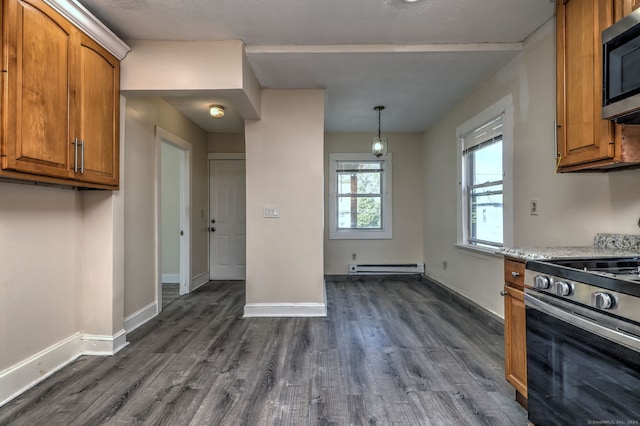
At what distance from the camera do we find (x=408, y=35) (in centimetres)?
250

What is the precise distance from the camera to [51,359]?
223 centimetres

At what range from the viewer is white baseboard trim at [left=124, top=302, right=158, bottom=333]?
297 cm

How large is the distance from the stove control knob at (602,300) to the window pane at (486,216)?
2076mm

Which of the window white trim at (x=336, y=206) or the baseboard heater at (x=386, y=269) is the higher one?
the window white trim at (x=336, y=206)

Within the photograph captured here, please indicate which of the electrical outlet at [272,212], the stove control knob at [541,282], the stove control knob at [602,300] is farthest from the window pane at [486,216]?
the electrical outlet at [272,212]

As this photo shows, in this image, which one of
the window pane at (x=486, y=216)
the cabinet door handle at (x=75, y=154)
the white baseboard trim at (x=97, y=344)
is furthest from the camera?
the window pane at (x=486, y=216)

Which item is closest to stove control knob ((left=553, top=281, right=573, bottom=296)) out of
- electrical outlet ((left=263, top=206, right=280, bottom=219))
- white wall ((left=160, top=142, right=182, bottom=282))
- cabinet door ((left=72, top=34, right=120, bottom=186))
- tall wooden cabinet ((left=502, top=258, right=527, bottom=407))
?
tall wooden cabinet ((left=502, top=258, right=527, bottom=407))

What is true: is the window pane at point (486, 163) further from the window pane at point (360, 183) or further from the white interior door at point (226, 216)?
the white interior door at point (226, 216)

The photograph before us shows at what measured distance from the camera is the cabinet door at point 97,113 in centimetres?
215

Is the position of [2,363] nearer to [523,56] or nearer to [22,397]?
[22,397]

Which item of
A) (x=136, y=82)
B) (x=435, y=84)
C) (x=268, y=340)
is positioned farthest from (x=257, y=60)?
(x=268, y=340)

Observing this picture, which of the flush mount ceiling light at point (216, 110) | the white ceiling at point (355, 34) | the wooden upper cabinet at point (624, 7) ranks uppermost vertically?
the white ceiling at point (355, 34)

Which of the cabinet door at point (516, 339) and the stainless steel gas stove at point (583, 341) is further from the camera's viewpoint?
the cabinet door at point (516, 339)

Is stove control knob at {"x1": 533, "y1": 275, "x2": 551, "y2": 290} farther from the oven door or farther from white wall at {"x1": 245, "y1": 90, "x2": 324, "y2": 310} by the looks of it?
white wall at {"x1": 245, "y1": 90, "x2": 324, "y2": 310}
